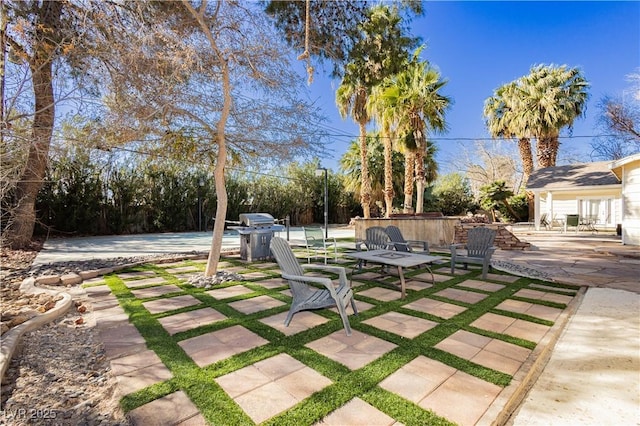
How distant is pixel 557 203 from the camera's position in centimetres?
1623

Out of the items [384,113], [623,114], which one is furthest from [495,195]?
[384,113]

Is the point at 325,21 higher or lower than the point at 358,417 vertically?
higher

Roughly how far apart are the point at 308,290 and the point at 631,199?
11.0 m

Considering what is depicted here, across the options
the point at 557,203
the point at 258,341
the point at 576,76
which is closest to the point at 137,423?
the point at 258,341

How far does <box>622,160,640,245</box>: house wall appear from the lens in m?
8.87

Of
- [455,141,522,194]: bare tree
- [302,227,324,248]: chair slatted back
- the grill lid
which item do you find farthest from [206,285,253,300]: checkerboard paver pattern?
[455,141,522,194]: bare tree

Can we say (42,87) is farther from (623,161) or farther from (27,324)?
(623,161)

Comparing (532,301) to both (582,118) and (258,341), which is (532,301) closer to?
(258,341)

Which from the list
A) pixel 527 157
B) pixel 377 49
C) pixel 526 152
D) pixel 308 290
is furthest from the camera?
pixel 527 157

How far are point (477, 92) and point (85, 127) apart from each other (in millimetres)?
20253

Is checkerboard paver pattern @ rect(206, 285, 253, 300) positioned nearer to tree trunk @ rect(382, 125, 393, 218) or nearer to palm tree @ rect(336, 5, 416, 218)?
palm tree @ rect(336, 5, 416, 218)

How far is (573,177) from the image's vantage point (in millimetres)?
14180

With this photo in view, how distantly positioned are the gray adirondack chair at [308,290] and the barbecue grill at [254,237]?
3548mm

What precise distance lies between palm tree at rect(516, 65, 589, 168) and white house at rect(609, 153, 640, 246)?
7.32 m
